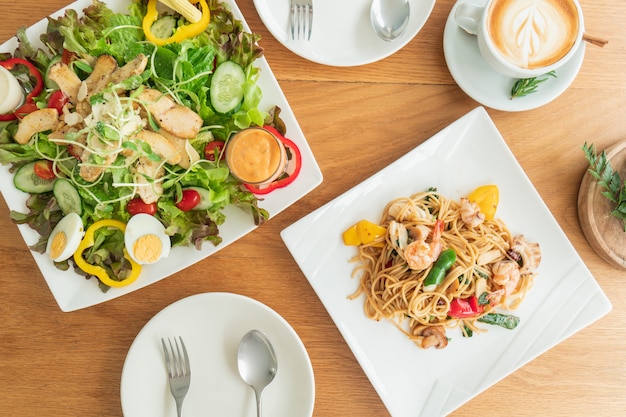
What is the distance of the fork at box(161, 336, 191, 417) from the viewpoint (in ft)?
5.86

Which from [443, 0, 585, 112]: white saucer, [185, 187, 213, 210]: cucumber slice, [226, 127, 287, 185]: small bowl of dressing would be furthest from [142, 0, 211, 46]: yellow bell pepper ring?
[443, 0, 585, 112]: white saucer

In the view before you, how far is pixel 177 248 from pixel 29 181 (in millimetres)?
517

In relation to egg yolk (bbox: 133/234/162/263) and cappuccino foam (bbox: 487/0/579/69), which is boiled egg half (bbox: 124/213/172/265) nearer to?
egg yolk (bbox: 133/234/162/263)

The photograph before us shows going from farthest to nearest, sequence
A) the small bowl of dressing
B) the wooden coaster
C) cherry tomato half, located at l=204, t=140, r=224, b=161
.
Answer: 1. the wooden coaster
2. cherry tomato half, located at l=204, t=140, r=224, b=161
3. the small bowl of dressing

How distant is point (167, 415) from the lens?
1811 millimetres

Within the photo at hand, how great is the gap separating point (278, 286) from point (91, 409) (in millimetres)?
788

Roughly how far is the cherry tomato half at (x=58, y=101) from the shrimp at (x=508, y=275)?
1.52 metres

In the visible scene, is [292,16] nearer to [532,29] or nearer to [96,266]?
[532,29]

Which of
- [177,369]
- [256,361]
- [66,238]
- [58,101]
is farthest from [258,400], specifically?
[58,101]

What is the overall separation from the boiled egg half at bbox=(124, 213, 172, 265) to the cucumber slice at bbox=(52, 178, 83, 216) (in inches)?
7.5

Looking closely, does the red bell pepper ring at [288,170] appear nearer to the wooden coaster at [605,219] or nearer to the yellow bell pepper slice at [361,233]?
the yellow bell pepper slice at [361,233]

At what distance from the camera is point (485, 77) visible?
6.08 feet

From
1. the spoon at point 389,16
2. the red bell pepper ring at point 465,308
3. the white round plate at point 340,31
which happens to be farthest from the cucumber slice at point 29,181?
the red bell pepper ring at point 465,308

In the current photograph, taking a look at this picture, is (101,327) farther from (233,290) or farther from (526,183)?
(526,183)
